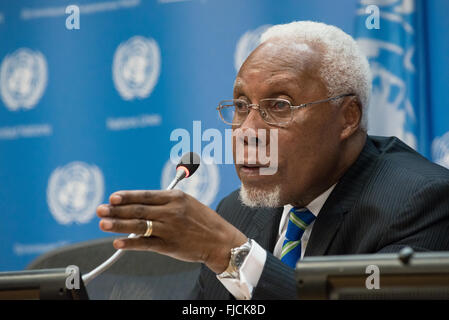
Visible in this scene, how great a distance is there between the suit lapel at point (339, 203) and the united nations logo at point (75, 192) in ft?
6.82

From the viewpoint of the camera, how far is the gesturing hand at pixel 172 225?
1.42 metres

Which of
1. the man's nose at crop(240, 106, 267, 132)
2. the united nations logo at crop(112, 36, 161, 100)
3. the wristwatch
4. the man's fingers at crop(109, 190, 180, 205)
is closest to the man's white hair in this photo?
the man's nose at crop(240, 106, 267, 132)

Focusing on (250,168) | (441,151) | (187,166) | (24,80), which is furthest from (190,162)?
(24,80)

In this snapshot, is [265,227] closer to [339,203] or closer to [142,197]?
[339,203]

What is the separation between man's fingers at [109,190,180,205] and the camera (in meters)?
1.42

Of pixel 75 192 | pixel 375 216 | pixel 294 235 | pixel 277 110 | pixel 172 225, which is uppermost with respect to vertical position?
pixel 277 110

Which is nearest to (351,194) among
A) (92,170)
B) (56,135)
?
(92,170)

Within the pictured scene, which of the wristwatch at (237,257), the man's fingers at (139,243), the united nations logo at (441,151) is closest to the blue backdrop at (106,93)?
the united nations logo at (441,151)

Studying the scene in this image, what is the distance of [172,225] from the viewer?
1548 millimetres

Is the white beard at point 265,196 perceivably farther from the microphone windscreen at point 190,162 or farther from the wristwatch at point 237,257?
the wristwatch at point 237,257

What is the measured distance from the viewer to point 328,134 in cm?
231

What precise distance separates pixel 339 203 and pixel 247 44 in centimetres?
167

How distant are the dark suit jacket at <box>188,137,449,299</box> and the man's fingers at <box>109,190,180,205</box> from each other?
0.41 metres
